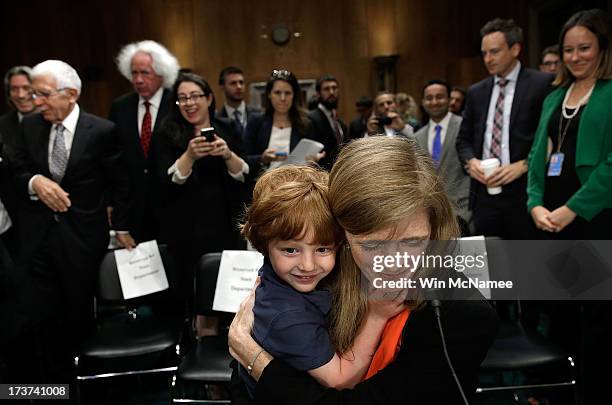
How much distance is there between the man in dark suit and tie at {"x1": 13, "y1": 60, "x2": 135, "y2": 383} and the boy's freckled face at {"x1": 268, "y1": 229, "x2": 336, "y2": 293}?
212 centimetres

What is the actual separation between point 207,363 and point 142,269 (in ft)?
2.61

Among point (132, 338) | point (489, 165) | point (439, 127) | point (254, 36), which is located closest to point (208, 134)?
point (132, 338)

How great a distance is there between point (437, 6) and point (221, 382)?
8.48 m

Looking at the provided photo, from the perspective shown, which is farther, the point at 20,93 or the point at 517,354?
the point at 20,93

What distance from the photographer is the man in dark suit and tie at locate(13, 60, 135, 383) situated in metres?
3.10

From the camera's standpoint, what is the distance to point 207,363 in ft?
8.27

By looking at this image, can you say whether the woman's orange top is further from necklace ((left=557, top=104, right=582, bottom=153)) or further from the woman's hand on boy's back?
necklace ((left=557, top=104, right=582, bottom=153))

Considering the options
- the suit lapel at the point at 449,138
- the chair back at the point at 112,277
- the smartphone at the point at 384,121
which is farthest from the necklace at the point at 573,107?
the chair back at the point at 112,277

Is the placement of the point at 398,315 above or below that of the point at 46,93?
below

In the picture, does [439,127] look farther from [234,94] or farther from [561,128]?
[234,94]

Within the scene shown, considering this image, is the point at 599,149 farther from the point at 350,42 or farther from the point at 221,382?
the point at 350,42

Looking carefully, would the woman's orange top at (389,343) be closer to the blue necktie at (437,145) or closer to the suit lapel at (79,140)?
Answer: the suit lapel at (79,140)

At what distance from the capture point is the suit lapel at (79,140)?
313 centimetres

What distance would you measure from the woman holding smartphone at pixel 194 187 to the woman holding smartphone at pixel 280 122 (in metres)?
0.51
